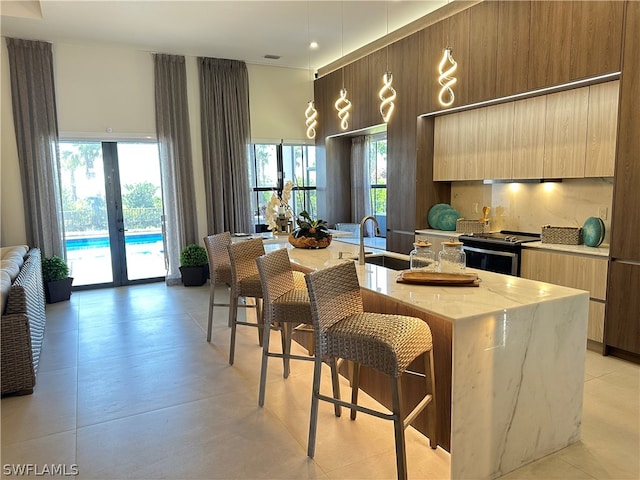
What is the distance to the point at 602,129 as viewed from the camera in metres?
3.83

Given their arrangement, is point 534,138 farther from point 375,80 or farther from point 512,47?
point 375,80

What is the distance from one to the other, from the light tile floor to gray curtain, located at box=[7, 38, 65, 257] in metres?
2.34

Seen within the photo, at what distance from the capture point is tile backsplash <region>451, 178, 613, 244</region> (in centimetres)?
425

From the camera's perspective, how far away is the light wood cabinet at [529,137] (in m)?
4.36

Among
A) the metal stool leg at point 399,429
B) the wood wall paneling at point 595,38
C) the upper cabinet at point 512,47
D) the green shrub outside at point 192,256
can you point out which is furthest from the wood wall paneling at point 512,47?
the green shrub outside at point 192,256

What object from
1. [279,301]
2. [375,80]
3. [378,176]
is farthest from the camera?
[378,176]

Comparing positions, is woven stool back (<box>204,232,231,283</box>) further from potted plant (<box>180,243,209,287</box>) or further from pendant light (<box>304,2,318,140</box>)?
potted plant (<box>180,243,209,287</box>)

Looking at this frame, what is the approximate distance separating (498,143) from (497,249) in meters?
1.18

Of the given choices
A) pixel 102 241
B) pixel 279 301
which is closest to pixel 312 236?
pixel 279 301

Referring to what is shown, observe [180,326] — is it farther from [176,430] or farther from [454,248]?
[454,248]

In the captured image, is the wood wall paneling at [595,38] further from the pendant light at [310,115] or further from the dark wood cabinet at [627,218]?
the pendant light at [310,115]

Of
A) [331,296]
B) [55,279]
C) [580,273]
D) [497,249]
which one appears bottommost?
[55,279]

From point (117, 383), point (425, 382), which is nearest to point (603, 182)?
point (425, 382)

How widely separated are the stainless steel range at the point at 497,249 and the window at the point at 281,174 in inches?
139
